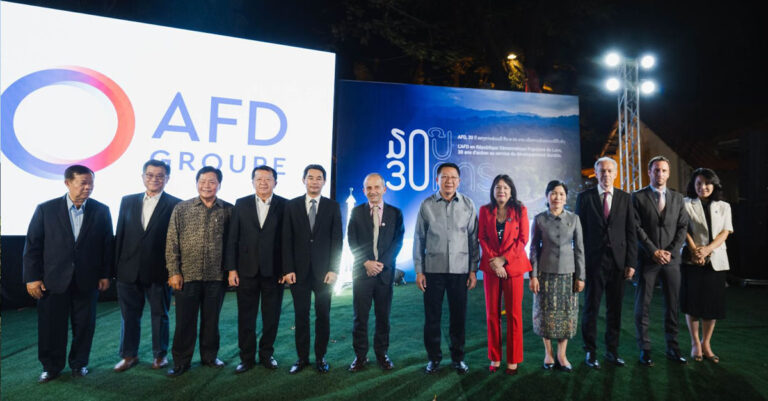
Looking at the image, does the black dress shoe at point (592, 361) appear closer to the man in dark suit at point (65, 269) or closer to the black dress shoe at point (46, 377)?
the man in dark suit at point (65, 269)

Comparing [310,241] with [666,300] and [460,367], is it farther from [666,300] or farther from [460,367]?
[666,300]

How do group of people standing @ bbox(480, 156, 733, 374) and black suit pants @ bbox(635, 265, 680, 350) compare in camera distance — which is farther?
black suit pants @ bbox(635, 265, 680, 350)

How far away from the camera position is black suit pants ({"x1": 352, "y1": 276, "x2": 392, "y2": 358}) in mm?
2908

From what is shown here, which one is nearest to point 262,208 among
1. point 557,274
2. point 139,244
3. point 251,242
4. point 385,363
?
point 251,242

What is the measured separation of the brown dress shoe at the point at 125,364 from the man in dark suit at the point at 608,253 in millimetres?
3436

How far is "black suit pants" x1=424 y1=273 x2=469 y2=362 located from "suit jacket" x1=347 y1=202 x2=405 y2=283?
1.09 feet

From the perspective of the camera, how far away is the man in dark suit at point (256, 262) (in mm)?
2877

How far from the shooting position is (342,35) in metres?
9.98

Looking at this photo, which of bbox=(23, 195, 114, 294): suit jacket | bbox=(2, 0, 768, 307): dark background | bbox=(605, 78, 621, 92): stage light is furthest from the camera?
bbox=(2, 0, 768, 307): dark background

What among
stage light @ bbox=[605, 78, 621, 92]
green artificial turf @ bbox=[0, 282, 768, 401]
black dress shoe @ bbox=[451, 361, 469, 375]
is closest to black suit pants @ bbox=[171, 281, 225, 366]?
green artificial turf @ bbox=[0, 282, 768, 401]

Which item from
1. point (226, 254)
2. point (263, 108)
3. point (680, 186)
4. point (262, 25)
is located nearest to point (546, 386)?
point (226, 254)

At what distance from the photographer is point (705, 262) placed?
121 inches

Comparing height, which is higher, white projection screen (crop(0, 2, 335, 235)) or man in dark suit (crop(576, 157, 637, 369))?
white projection screen (crop(0, 2, 335, 235))

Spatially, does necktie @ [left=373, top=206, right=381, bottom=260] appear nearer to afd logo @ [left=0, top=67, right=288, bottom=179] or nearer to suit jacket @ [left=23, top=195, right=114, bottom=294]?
suit jacket @ [left=23, top=195, right=114, bottom=294]
